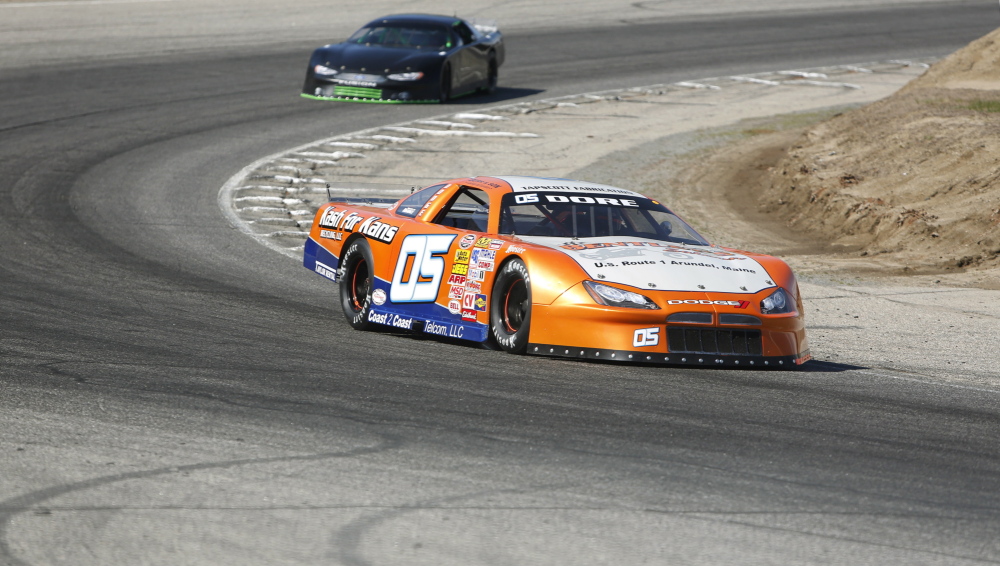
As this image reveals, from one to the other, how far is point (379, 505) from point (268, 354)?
10.1ft

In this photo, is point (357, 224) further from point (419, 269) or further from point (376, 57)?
point (376, 57)

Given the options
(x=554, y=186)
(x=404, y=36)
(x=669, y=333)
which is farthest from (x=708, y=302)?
(x=404, y=36)

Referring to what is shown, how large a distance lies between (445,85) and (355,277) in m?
12.4

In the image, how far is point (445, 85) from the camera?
2155 centimetres

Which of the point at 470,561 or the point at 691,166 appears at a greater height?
the point at 470,561

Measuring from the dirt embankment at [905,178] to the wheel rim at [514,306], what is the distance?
5.72 m

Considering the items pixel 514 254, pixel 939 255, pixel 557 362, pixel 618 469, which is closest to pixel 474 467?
pixel 618 469

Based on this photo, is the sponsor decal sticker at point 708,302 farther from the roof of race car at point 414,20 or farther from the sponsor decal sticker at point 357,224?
the roof of race car at point 414,20

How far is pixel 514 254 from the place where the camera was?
7.89 meters

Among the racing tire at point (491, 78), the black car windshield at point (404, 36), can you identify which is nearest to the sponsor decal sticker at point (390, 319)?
the black car windshield at point (404, 36)

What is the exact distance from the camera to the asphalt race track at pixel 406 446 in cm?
419

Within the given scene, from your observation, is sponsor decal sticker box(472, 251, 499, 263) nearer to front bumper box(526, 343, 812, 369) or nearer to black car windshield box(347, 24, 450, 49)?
front bumper box(526, 343, 812, 369)

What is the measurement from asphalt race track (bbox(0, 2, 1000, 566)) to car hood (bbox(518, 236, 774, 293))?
1.79 ft

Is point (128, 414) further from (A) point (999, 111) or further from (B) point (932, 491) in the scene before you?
(A) point (999, 111)
